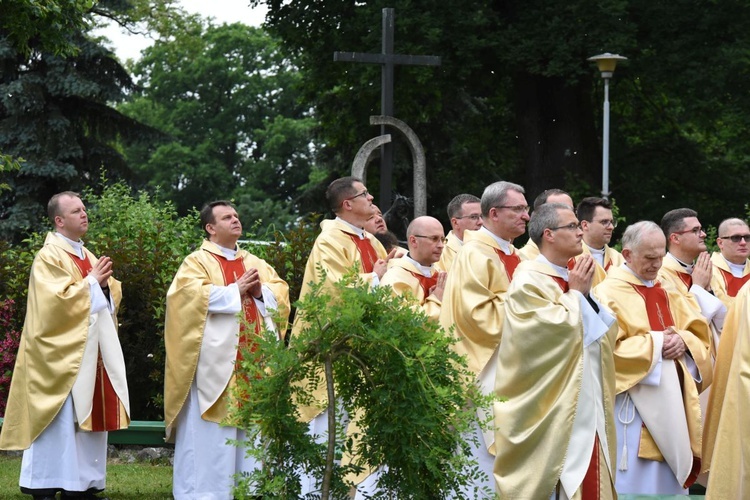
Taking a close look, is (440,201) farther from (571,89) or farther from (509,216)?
(509,216)

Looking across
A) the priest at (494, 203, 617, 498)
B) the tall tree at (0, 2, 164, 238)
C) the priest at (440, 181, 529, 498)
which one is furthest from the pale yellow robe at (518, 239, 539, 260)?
the tall tree at (0, 2, 164, 238)

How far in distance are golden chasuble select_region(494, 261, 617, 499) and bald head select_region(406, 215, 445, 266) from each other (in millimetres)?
1825

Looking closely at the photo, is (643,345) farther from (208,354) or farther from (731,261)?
(208,354)

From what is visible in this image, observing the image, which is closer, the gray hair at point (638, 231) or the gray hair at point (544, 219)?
the gray hair at point (544, 219)

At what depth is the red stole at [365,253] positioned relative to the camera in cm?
936

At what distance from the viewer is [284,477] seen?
5.41 m

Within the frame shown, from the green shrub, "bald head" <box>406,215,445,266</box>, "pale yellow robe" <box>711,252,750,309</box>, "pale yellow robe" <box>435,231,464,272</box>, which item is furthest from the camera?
the green shrub

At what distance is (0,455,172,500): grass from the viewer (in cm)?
969

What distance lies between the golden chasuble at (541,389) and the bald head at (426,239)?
1825mm

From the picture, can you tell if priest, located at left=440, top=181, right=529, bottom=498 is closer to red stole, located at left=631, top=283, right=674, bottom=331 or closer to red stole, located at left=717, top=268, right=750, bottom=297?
red stole, located at left=631, top=283, right=674, bottom=331

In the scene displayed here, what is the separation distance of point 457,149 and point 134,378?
12.8 meters

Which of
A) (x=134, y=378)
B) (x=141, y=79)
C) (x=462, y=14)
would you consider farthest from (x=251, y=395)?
(x=141, y=79)

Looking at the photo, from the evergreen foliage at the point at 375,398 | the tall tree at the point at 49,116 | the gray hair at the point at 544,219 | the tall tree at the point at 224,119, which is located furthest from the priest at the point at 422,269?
the tall tree at the point at 224,119

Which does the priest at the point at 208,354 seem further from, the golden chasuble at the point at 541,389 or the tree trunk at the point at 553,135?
the tree trunk at the point at 553,135
